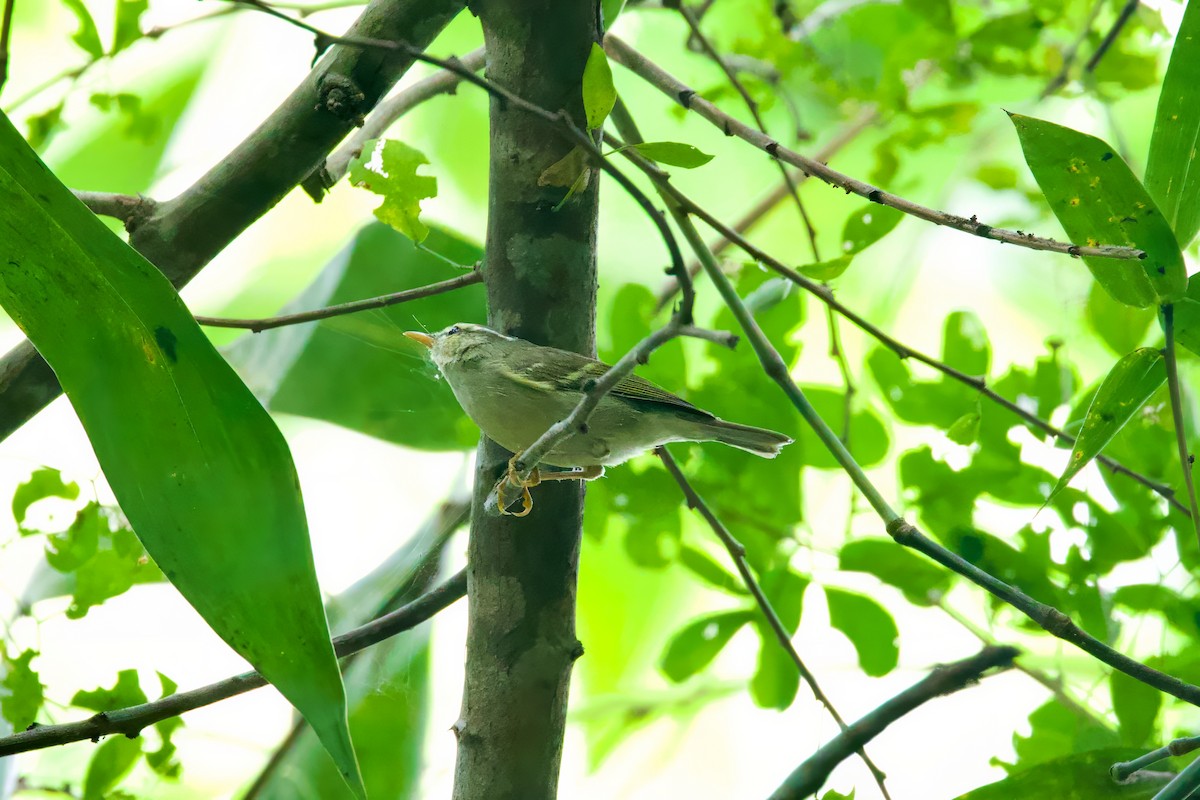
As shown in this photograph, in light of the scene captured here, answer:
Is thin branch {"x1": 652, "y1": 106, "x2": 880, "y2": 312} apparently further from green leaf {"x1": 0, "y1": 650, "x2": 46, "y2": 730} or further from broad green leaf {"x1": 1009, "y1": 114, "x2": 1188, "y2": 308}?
green leaf {"x1": 0, "y1": 650, "x2": 46, "y2": 730}

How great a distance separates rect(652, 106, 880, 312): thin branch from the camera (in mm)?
2039

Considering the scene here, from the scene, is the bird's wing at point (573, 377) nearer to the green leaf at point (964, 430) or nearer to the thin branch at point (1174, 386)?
the green leaf at point (964, 430)

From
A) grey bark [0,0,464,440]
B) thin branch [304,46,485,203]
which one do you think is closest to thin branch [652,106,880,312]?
thin branch [304,46,485,203]

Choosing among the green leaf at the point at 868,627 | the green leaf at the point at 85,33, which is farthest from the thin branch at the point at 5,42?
the green leaf at the point at 868,627

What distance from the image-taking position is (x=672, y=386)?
1.79m

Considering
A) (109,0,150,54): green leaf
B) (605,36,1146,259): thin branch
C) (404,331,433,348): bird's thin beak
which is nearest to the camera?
(605,36,1146,259): thin branch

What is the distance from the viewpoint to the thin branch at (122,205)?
119cm

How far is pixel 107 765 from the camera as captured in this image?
1.40m

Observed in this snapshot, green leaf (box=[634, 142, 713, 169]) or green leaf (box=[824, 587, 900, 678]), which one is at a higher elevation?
green leaf (box=[634, 142, 713, 169])

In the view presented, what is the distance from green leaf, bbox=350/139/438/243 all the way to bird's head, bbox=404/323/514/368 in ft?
1.05

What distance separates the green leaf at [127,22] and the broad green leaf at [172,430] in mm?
880

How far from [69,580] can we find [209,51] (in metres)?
1.55

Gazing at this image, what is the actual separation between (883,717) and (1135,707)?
496 millimetres

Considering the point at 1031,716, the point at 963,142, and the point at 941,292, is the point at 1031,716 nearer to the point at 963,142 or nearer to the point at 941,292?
the point at 941,292
